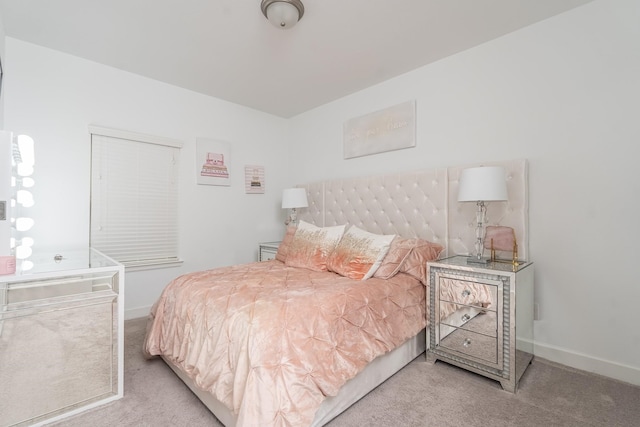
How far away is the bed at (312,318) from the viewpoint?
129 cm

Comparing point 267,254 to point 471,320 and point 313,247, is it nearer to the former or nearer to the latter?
point 313,247

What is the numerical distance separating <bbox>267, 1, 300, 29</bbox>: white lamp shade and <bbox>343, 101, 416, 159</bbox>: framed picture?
57.9 inches

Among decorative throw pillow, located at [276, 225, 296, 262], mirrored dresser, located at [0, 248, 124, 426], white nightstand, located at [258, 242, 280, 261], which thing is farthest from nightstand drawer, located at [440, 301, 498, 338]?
mirrored dresser, located at [0, 248, 124, 426]

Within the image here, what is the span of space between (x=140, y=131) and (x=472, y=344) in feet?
12.0

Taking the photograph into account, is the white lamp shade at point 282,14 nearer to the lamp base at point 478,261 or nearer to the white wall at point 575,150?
the white wall at point 575,150

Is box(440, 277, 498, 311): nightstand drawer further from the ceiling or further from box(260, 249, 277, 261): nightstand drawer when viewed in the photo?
box(260, 249, 277, 261): nightstand drawer

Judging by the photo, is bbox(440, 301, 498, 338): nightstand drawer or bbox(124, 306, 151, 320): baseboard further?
bbox(124, 306, 151, 320): baseboard

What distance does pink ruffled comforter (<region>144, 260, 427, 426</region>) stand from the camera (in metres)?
1.26

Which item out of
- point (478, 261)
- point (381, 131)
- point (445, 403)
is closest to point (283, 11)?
point (381, 131)

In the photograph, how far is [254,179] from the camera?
13.3ft

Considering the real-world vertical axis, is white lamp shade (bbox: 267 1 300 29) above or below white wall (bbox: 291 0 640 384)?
above

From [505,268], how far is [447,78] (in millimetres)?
1832

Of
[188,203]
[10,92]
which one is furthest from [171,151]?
[10,92]

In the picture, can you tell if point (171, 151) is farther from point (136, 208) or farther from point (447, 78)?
point (447, 78)
